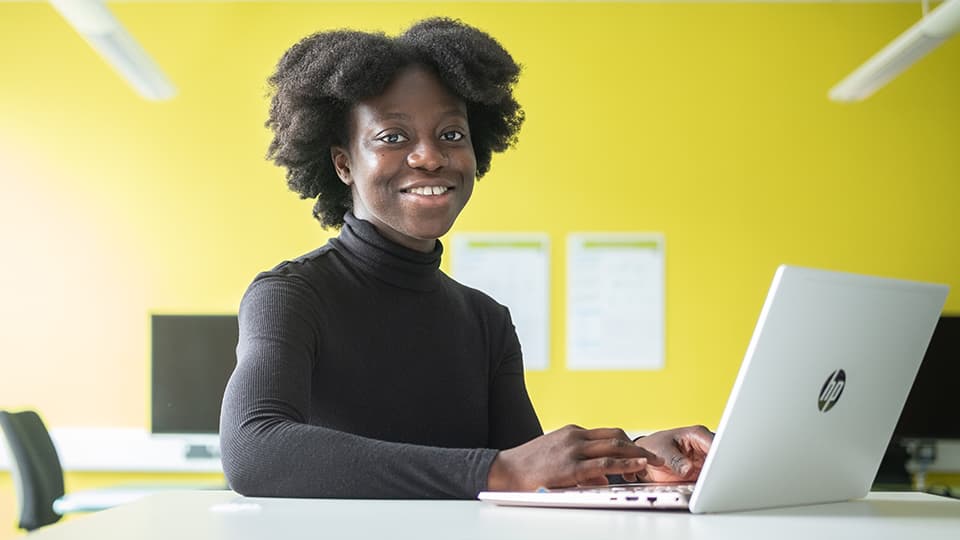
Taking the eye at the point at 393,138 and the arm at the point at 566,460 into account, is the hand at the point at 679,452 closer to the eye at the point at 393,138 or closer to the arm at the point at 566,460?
the arm at the point at 566,460

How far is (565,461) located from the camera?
4.12 ft

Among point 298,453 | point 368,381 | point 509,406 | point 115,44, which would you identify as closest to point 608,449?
point 298,453

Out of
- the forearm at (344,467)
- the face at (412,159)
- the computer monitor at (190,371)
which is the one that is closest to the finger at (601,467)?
the forearm at (344,467)

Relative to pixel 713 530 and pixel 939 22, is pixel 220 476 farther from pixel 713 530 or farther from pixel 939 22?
pixel 713 530

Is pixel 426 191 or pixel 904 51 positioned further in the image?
pixel 904 51

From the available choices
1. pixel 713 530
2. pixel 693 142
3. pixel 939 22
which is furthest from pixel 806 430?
pixel 693 142

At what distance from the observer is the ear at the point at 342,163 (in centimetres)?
192

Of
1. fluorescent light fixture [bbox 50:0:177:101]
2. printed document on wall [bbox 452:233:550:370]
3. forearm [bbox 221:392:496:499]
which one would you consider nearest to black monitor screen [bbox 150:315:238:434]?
fluorescent light fixture [bbox 50:0:177:101]

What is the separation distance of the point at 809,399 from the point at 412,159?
2.50ft

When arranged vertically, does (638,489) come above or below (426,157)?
below

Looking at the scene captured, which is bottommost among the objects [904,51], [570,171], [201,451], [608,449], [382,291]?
[201,451]

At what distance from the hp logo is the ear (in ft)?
3.09

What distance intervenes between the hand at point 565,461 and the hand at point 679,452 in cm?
18

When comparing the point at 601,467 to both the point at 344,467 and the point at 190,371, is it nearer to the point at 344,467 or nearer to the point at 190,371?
the point at 344,467
